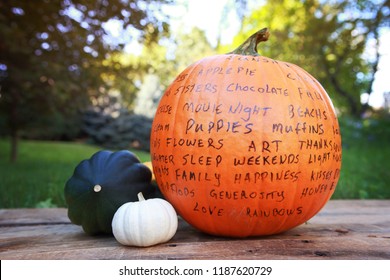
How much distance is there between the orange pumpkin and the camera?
1.55 meters

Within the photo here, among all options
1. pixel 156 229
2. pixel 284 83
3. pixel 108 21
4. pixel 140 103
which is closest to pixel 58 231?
pixel 156 229

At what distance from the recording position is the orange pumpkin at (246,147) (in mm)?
1555

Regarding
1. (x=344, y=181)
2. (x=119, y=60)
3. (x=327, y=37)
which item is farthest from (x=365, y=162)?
(x=327, y=37)

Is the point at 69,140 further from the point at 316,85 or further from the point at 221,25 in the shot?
the point at 316,85

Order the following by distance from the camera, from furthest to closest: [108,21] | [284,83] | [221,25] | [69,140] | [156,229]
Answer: [69,140] < [221,25] < [108,21] < [284,83] < [156,229]

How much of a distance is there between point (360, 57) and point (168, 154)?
364 inches

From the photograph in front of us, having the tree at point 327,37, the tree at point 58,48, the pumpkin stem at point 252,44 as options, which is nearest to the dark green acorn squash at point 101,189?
the pumpkin stem at point 252,44

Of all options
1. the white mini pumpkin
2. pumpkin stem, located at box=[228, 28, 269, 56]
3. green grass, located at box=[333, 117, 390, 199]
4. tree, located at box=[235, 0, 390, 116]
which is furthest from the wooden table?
tree, located at box=[235, 0, 390, 116]

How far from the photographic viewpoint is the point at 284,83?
1652mm

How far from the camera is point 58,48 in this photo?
4.23 metres

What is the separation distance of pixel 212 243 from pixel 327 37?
7281mm

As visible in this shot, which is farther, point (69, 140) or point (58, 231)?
point (69, 140)

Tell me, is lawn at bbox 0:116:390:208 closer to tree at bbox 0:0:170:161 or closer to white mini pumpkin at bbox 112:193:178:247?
tree at bbox 0:0:170:161

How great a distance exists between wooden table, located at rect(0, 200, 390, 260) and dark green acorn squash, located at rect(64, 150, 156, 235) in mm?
85
